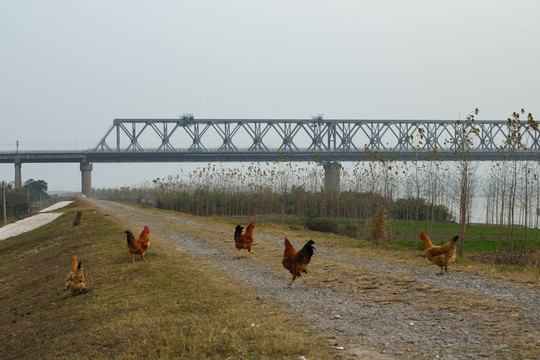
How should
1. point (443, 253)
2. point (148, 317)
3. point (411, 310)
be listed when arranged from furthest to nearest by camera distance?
point (443, 253)
point (148, 317)
point (411, 310)

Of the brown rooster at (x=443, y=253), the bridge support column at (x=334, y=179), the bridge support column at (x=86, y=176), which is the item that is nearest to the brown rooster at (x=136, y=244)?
the brown rooster at (x=443, y=253)

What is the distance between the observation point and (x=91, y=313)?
10359 millimetres

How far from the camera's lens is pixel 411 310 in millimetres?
8789

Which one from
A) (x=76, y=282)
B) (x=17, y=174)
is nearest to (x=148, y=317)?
(x=76, y=282)

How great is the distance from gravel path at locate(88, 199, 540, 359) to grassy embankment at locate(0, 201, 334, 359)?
20.9 inches

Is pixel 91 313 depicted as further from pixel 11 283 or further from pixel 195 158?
pixel 195 158

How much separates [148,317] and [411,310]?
415 cm

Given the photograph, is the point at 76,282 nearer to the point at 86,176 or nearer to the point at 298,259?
the point at 298,259

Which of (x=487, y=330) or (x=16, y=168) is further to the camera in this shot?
(x=16, y=168)

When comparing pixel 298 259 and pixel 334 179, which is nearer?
pixel 298 259

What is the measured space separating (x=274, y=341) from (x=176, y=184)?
5731 centimetres

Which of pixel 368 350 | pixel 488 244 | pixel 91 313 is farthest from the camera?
pixel 488 244

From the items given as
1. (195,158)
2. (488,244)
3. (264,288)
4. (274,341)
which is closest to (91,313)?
(264,288)

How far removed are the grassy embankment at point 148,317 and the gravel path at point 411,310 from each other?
1.74 feet
